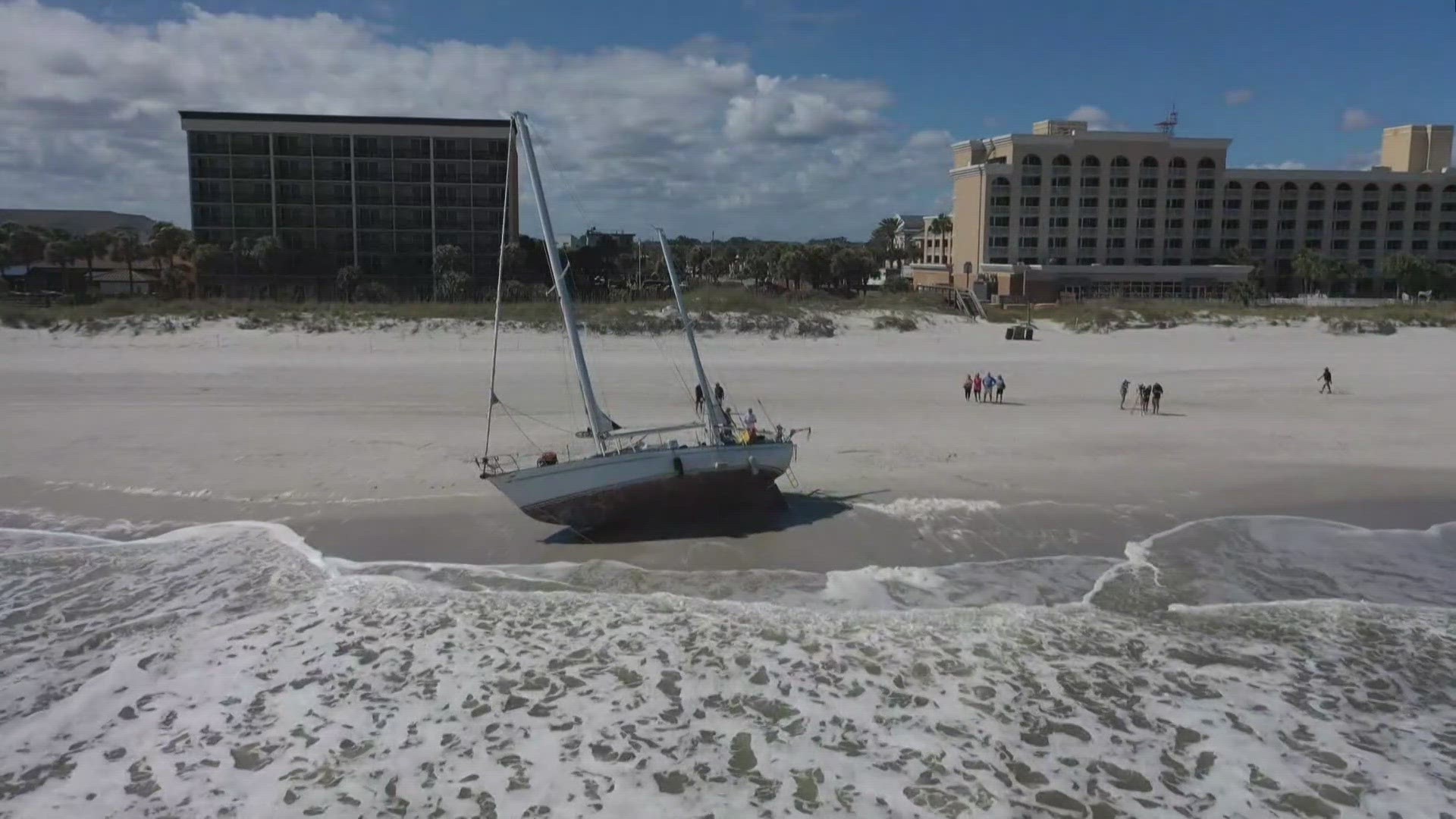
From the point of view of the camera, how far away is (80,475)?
23.1m

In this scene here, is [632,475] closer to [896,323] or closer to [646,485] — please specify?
[646,485]

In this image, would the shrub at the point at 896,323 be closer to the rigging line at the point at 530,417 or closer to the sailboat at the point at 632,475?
the rigging line at the point at 530,417

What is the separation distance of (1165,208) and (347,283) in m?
68.4

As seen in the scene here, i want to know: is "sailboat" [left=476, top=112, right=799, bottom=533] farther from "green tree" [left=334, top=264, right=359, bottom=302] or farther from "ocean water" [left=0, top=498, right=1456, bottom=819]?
"green tree" [left=334, top=264, right=359, bottom=302]

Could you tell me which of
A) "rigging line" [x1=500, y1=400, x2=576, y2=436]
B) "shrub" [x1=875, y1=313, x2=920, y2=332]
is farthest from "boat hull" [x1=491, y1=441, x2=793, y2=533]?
"shrub" [x1=875, y1=313, x2=920, y2=332]

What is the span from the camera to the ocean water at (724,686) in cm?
1093

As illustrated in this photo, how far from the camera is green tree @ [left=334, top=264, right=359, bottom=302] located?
240 ft

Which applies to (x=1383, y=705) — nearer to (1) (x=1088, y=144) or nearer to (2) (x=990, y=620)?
(2) (x=990, y=620)

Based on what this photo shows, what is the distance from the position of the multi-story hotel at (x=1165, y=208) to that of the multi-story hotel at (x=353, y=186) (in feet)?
138

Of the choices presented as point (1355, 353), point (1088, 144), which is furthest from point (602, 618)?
point (1088, 144)

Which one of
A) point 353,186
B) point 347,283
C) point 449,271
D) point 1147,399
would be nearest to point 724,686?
point 1147,399

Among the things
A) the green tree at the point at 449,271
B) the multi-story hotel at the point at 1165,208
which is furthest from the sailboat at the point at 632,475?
the multi-story hotel at the point at 1165,208

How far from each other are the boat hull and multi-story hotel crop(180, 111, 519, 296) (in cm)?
6452

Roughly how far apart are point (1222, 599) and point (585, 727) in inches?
399
